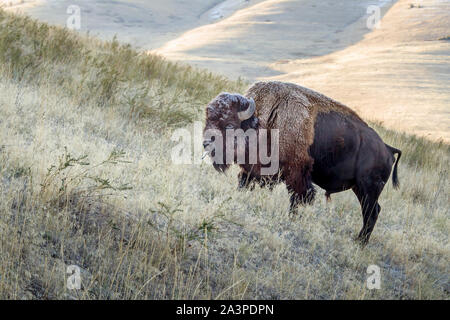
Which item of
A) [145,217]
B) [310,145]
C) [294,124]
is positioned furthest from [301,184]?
[145,217]

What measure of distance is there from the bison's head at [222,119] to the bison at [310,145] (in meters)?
0.01

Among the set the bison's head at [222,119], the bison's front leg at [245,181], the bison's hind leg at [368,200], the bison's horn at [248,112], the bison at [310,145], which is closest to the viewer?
the bison's head at [222,119]

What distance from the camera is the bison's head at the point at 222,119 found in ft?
17.4

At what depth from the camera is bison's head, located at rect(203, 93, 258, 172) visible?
5.31 meters

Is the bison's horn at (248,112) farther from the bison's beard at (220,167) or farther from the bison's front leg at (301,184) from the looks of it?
the bison's front leg at (301,184)

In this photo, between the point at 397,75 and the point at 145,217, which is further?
the point at 397,75

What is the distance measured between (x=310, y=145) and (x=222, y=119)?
109 centimetres

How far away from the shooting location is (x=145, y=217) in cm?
475

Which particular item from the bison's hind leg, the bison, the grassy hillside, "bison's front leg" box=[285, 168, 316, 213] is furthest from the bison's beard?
the bison's hind leg

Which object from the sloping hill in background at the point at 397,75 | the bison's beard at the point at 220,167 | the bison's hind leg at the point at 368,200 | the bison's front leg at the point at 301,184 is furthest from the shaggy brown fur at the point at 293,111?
the sloping hill in background at the point at 397,75

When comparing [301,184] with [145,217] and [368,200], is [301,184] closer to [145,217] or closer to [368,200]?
[368,200]

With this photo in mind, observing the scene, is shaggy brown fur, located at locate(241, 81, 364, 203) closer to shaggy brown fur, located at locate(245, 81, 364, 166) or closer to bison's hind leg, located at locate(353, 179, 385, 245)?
shaggy brown fur, located at locate(245, 81, 364, 166)

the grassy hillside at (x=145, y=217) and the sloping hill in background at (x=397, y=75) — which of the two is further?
the sloping hill in background at (x=397, y=75)

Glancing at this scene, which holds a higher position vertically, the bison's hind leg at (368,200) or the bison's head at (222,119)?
the bison's head at (222,119)
